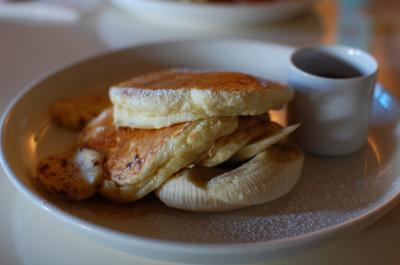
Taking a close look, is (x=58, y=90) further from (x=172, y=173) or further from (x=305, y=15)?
(x=305, y=15)

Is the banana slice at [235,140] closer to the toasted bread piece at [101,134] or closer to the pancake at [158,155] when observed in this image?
the pancake at [158,155]

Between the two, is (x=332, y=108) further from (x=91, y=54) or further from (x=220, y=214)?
(x=91, y=54)

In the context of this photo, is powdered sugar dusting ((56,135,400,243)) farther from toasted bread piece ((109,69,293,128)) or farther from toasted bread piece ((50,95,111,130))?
toasted bread piece ((50,95,111,130))

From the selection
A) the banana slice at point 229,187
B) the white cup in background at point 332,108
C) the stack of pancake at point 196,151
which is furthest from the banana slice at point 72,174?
the white cup in background at point 332,108

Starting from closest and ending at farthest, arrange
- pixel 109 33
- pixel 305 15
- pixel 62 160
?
1. pixel 62 160
2. pixel 109 33
3. pixel 305 15

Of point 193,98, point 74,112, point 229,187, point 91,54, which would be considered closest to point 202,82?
point 193,98

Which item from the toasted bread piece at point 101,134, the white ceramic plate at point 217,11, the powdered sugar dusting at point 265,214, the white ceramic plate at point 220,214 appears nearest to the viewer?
the white ceramic plate at point 220,214

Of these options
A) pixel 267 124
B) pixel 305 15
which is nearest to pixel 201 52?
pixel 267 124

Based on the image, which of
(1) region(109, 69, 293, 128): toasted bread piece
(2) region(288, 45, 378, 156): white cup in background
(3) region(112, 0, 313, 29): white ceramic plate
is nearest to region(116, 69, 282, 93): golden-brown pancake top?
(1) region(109, 69, 293, 128): toasted bread piece
